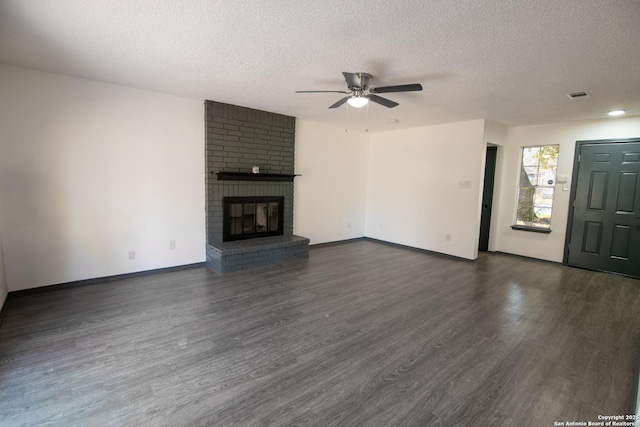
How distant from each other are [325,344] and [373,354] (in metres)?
0.42

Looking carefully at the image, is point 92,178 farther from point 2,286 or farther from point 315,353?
point 315,353

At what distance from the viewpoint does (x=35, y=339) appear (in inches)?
99.8

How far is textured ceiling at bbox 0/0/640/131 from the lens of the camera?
2008 millimetres

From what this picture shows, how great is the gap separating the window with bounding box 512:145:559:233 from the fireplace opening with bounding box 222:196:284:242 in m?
4.60

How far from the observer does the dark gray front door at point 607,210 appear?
15.1 ft

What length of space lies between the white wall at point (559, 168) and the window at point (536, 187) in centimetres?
11

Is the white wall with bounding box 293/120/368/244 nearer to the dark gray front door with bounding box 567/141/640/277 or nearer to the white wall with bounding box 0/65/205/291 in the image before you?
the white wall with bounding box 0/65/205/291

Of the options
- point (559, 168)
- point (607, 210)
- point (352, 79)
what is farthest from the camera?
point (559, 168)

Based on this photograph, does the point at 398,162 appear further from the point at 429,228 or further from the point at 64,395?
the point at 64,395

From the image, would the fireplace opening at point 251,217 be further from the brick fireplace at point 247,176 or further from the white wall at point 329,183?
the white wall at point 329,183

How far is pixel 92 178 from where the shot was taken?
3693 mm

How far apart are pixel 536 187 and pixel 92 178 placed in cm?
716

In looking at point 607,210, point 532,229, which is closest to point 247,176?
point 532,229

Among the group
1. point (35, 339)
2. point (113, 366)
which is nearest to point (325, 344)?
point (113, 366)
